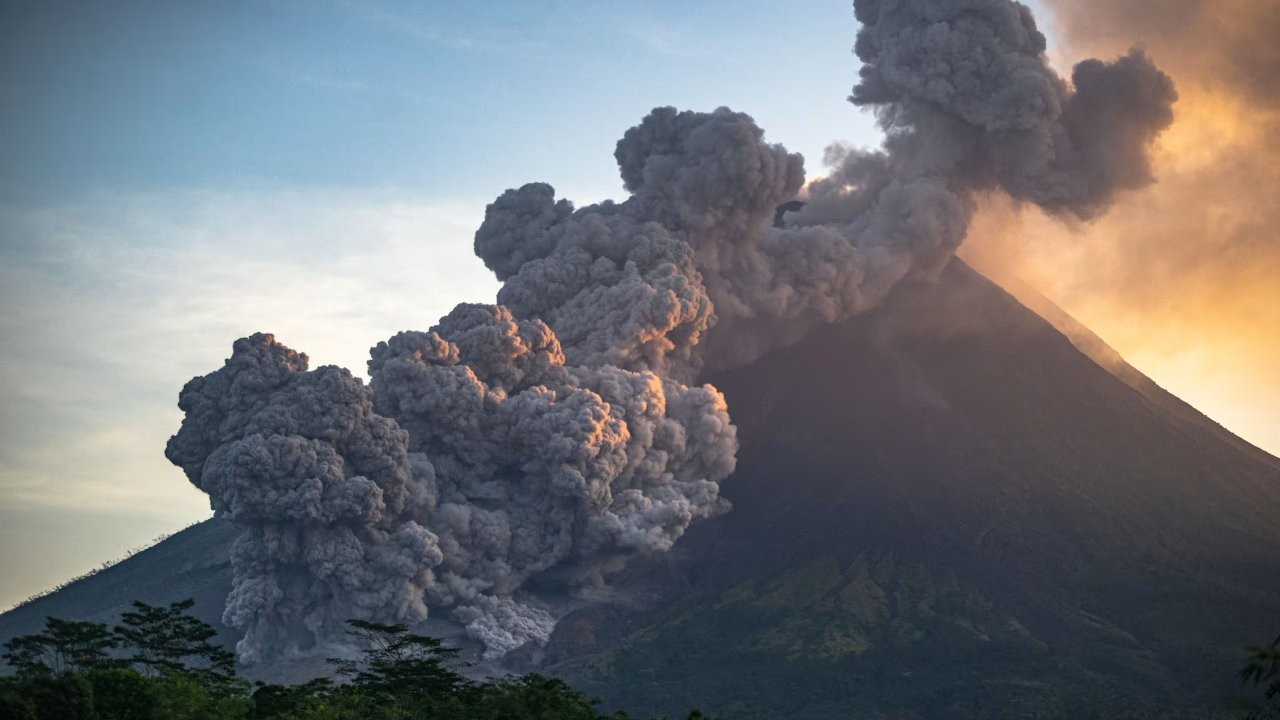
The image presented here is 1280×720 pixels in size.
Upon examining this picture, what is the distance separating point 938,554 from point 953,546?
1320 mm

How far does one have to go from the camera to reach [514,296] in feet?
309

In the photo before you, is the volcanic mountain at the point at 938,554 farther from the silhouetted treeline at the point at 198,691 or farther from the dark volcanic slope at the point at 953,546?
the silhouetted treeline at the point at 198,691

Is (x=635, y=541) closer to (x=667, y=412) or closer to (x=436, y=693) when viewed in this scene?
(x=667, y=412)

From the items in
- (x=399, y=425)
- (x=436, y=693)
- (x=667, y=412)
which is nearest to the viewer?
(x=436, y=693)

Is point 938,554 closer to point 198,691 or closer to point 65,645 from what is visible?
point 65,645

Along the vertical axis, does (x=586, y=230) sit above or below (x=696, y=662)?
above

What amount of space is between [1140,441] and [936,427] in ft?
43.2

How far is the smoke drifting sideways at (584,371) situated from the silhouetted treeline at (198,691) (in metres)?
18.4

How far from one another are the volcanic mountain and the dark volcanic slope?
0.16 m

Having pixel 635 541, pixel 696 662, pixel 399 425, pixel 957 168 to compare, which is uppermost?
pixel 957 168

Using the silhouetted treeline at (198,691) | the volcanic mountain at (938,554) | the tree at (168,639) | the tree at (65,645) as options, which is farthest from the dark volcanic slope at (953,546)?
the tree at (65,645)

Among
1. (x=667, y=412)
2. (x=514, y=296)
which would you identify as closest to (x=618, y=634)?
(x=667, y=412)

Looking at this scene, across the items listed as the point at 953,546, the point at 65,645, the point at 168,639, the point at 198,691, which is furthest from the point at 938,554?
the point at 198,691

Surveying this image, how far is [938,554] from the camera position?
97188 mm
